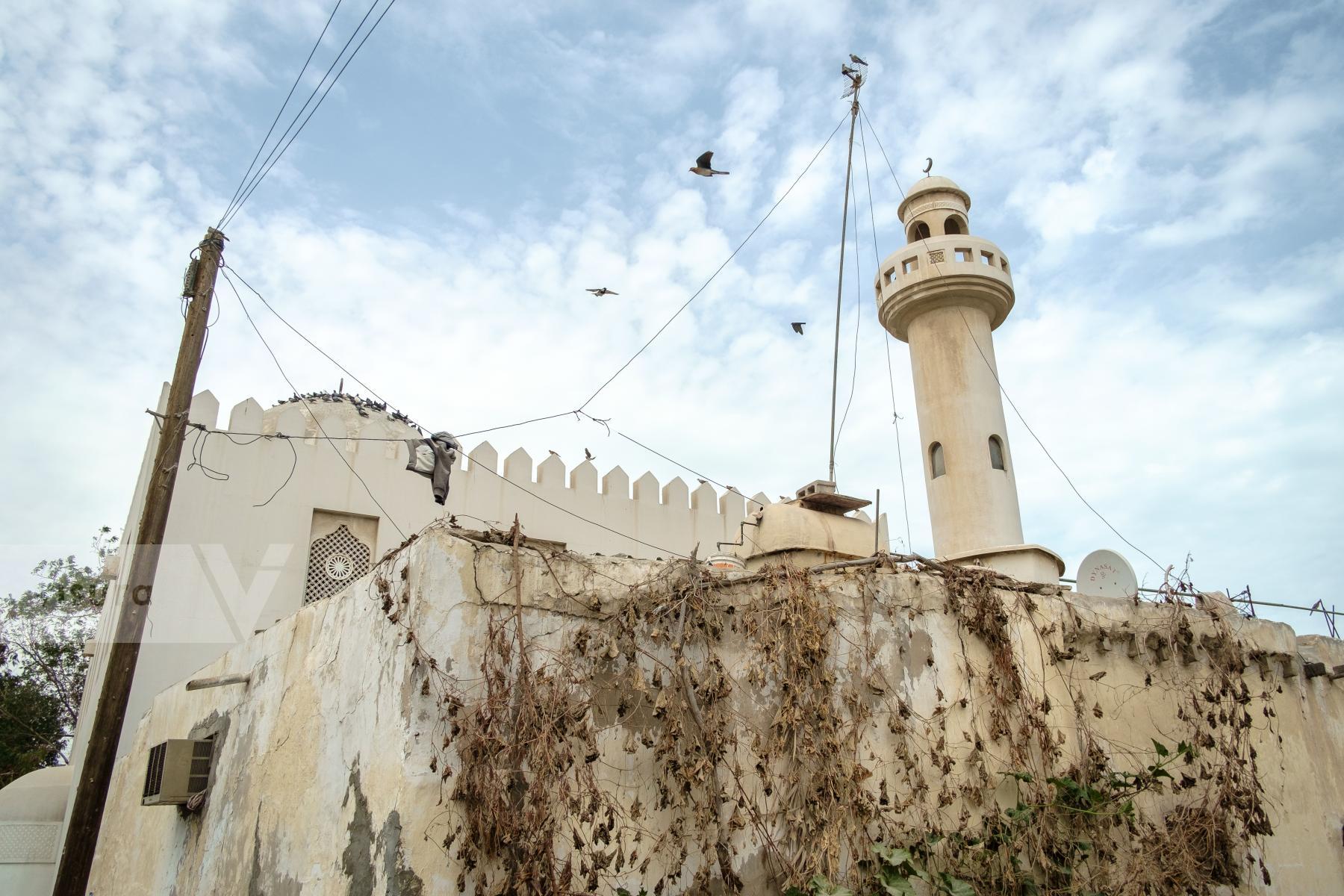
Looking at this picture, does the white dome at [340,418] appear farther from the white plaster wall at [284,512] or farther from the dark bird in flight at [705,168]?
the dark bird in flight at [705,168]

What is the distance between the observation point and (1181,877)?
18.9 feet

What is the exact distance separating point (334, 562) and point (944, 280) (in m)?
8.60

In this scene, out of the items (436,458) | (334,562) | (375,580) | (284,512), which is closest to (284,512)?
(284,512)

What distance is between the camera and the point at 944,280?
495 inches

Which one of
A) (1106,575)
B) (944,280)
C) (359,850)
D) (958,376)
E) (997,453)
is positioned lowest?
(359,850)

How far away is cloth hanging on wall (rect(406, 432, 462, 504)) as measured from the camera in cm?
1045

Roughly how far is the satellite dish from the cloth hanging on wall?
624 centimetres

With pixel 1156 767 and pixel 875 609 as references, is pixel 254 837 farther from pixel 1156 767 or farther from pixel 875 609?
pixel 1156 767

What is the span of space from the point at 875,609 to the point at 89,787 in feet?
20.0

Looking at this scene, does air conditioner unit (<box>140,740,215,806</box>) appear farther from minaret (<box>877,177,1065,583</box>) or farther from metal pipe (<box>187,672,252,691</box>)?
minaret (<box>877,177,1065,583</box>)

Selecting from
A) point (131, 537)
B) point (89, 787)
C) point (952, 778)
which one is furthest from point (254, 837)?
point (131, 537)

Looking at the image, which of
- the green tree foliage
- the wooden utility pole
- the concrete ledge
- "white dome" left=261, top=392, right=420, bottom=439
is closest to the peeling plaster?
the wooden utility pole

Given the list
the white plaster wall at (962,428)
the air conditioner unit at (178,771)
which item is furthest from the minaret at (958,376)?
the air conditioner unit at (178,771)

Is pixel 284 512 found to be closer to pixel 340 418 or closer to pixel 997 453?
pixel 340 418
